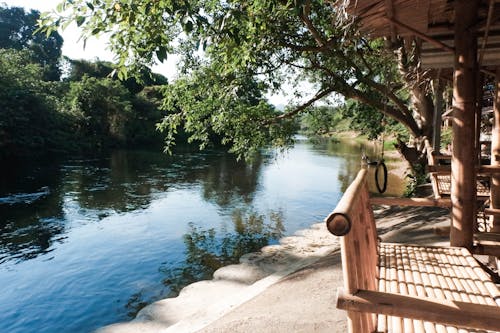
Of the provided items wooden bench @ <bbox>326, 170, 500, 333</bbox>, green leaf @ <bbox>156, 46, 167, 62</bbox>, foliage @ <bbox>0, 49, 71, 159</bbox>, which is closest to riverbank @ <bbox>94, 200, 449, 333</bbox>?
wooden bench @ <bbox>326, 170, 500, 333</bbox>

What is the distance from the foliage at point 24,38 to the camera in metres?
57.4

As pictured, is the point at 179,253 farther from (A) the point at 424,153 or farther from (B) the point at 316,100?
(A) the point at 424,153

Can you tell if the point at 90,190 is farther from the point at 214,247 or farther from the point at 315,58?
the point at 315,58

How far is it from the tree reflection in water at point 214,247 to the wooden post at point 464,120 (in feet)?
19.3

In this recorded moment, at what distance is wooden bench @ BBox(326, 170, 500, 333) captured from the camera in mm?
1834

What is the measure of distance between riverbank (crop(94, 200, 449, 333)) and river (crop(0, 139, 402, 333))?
0.93 meters

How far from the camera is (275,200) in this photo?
17.1 metres

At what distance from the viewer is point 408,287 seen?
2686mm

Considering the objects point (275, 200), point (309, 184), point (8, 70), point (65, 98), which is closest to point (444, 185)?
point (275, 200)

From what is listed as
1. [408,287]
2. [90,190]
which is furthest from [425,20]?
[90,190]

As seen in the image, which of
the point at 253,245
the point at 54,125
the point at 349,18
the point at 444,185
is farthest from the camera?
the point at 54,125

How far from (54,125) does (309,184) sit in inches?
881

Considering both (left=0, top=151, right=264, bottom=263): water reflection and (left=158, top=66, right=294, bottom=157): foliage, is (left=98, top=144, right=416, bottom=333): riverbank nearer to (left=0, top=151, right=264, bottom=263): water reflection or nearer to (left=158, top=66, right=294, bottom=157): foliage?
(left=158, top=66, right=294, bottom=157): foliage

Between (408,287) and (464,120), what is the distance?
1728 mm
